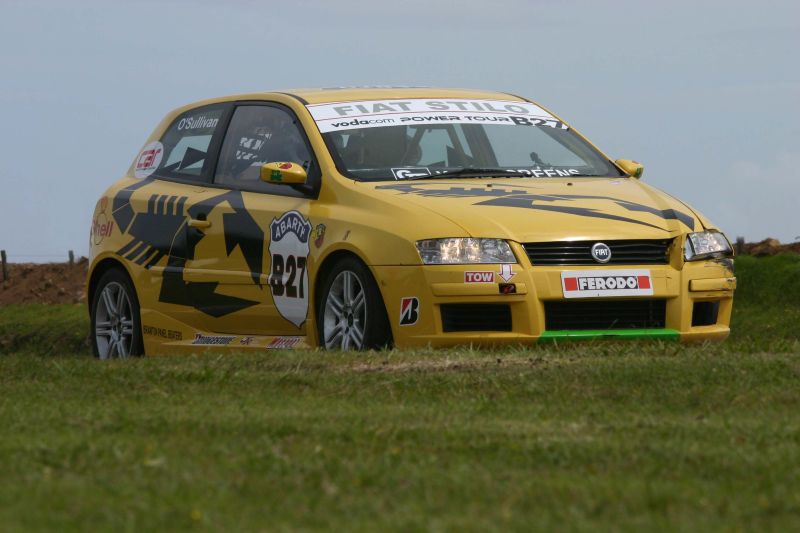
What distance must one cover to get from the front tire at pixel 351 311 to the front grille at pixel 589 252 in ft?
2.96

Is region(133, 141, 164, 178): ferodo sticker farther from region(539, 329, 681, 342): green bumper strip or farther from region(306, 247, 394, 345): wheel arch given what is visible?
region(539, 329, 681, 342): green bumper strip

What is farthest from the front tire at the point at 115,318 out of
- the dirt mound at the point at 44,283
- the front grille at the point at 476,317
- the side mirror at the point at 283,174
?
the dirt mound at the point at 44,283

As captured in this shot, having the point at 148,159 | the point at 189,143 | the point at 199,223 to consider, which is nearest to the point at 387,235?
the point at 199,223

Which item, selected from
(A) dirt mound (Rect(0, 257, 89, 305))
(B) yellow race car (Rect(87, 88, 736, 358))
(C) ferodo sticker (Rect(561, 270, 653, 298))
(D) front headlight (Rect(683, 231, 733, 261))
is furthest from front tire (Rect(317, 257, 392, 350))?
(A) dirt mound (Rect(0, 257, 89, 305))

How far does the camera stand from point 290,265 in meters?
10.2

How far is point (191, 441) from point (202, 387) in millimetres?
1947

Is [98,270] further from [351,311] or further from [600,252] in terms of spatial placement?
[600,252]

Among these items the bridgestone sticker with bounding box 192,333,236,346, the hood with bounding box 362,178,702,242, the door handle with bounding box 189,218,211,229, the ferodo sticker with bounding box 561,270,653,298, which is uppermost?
the hood with bounding box 362,178,702,242

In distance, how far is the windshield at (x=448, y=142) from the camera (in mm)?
10531

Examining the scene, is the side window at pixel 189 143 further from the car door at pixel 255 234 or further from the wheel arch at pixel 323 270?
the wheel arch at pixel 323 270

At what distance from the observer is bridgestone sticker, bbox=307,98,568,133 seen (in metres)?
10.8

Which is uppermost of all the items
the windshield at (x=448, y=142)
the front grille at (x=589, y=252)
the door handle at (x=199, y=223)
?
the windshield at (x=448, y=142)

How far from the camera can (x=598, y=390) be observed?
305 inches

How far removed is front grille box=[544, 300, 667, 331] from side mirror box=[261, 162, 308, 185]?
72.9 inches
